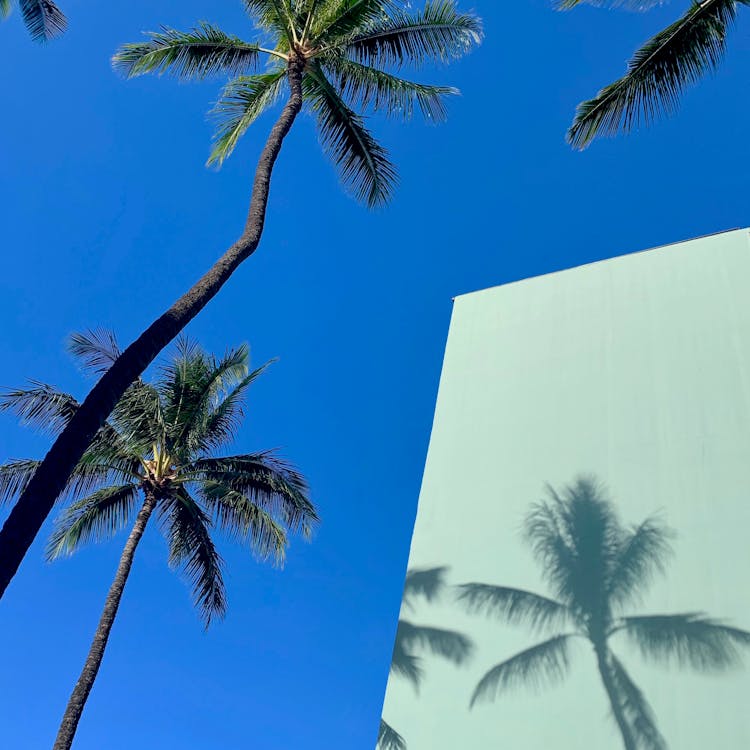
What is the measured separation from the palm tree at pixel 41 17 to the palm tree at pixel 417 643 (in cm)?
1293

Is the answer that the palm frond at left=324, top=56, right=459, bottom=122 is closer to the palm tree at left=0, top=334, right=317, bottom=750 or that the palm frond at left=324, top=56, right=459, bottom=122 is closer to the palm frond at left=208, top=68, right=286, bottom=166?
the palm frond at left=208, top=68, right=286, bottom=166

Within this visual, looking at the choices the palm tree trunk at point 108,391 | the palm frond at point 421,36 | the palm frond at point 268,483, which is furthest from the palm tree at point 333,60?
the palm frond at point 268,483

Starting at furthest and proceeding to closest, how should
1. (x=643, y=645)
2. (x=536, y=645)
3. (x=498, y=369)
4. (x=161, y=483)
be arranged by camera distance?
(x=161, y=483)
(x=498, y=369)
(x=536, y=645)
(x=643, y=645)

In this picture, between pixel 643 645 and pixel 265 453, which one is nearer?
pixel 643 645

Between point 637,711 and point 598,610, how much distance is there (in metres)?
1.35

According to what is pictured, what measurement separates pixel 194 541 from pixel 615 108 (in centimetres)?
1187


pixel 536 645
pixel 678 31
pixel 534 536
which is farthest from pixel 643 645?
pixel 678 31

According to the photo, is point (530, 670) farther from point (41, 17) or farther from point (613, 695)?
point (41, 17)

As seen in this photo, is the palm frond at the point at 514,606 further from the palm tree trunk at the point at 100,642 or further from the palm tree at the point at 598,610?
the palm tree trunk at the point at 100,642

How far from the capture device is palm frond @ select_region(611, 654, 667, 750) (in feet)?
29.3

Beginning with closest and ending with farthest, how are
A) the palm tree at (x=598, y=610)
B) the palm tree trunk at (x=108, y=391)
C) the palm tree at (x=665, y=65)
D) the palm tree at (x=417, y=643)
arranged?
the palm tree trunk at (x=108, y=391) → the palm tree at (x=598, y=610) → the palm tree at (x=417, y=643) → the palm tree at (x=665, y=65)

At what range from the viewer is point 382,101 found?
13.9 meters

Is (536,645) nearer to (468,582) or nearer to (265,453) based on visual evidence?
(468,582)

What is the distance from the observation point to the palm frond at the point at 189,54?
43.8 ft
